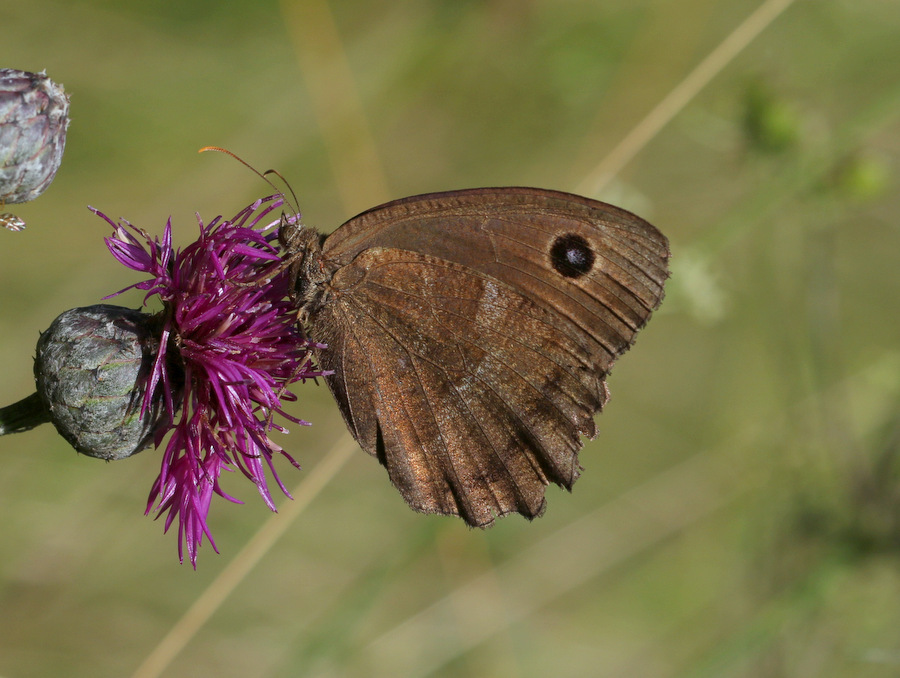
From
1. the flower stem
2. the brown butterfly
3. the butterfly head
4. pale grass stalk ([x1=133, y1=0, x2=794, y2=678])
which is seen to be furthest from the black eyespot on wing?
the flower stem

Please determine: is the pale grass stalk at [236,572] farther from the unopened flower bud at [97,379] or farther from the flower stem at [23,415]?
the flower stem at [23,415]

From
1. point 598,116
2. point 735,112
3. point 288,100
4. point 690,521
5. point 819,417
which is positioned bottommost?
point 288,100

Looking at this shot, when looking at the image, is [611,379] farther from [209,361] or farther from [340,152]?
[209,361]

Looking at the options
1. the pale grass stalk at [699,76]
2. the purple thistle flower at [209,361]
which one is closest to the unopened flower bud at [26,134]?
the purple thistle flower at [209,361]

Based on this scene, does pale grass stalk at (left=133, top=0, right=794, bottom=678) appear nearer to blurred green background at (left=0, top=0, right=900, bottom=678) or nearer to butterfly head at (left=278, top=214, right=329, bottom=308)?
blurred green background at (left=0, top=0, right=900, bottom=678)

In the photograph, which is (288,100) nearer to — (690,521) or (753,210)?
(753,210)

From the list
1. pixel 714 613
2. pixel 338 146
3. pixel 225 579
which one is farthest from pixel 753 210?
pixel 714 613

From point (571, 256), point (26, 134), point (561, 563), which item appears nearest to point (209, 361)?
point (26, 134)
